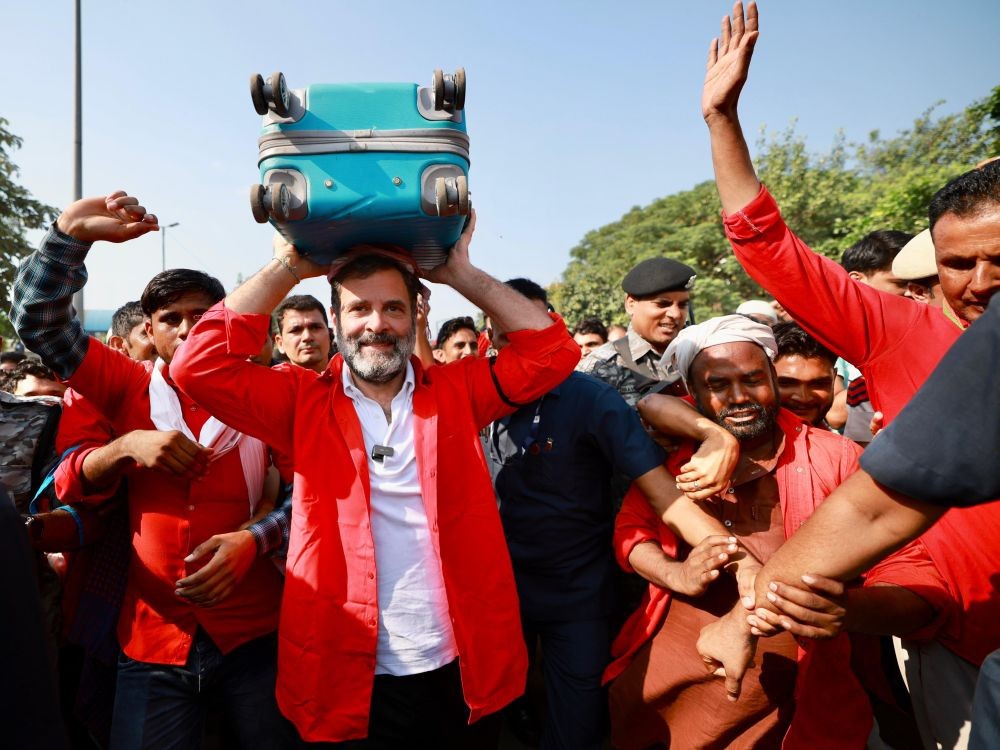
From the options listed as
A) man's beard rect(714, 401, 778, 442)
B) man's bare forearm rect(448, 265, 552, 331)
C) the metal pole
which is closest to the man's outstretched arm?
man's bare forearm rect(448, 265, 552, 331)

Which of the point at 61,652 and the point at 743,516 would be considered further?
the point at 61,652

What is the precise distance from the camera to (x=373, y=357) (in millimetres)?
2186

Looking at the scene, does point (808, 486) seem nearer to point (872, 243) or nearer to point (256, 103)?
point (256, 103)

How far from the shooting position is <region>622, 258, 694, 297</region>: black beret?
4234 mm

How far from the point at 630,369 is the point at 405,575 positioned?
2.48m

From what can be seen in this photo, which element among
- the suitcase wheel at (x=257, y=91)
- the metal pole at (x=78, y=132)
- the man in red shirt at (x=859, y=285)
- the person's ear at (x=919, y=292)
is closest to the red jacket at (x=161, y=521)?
the suitcase wheel at (x=257, y=91)

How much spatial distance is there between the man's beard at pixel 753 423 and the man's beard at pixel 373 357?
1268mm

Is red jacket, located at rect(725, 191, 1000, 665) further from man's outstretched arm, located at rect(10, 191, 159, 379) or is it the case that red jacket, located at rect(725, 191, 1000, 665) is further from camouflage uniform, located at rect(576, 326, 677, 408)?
man's outstretched arm, located at rect(10, 191, 159, 379)

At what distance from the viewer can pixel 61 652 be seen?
2795 mm

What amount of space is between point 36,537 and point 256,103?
1713 mm

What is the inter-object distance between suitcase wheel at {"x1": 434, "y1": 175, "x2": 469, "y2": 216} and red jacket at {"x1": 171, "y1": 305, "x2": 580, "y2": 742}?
0.57m

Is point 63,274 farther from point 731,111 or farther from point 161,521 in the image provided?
point 731,111

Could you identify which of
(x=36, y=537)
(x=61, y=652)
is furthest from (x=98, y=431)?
(x=61, y=652)

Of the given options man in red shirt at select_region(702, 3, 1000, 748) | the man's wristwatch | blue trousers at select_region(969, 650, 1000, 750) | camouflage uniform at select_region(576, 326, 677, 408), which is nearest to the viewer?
blue trousers at select_region(969, 650, 1000, 750)
